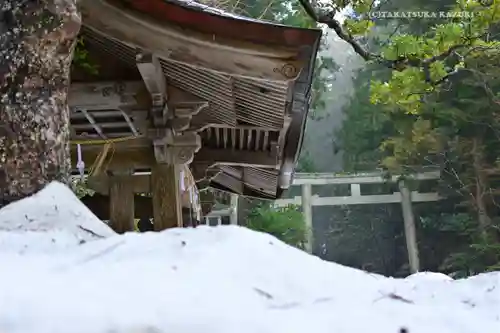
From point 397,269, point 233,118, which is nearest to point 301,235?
point 397,269

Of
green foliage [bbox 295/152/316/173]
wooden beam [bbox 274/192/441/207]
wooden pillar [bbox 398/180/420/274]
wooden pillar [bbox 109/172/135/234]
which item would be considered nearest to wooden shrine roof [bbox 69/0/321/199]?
wooden pillar [bbox 109/172/135/234]

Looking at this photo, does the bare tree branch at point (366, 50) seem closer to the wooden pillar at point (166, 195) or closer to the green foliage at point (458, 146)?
the wooden pillar at point (166, 195)

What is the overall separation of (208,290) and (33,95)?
1185 mm

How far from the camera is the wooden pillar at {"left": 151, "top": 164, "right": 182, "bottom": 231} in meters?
4.85

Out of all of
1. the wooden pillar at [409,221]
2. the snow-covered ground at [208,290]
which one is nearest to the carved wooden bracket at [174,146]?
the snow-covered ground at [208,290]

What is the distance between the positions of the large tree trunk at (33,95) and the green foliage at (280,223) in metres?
13.5

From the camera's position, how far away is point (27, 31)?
2.02m

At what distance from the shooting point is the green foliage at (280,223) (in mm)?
15656

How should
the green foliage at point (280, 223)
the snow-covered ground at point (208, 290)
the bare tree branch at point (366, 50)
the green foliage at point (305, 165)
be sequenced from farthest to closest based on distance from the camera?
1. the green foliage at point (305, 165)
2. the green foliage at point (280, 223)
3. the bare tree branch at point (366, 50)
4. the snow-covered ground at point (208, 290)

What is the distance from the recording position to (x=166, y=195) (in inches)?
195

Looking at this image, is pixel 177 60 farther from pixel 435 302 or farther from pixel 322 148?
pixel 322 148

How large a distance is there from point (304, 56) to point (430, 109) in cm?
1477

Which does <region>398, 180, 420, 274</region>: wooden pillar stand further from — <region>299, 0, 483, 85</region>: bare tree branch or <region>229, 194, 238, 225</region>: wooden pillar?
<region>299, 0, 483, 85</region>: bare tree branch

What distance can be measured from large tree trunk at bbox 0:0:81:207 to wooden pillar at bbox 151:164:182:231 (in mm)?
2791
